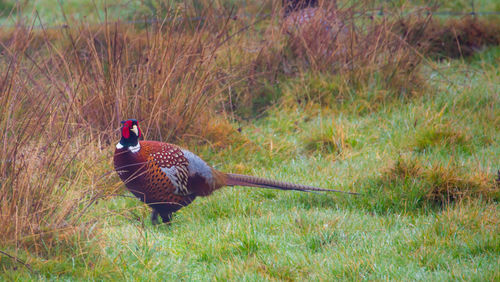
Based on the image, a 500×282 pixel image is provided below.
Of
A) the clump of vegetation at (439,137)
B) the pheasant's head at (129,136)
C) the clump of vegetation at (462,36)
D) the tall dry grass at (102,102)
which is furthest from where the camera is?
the clump of vegetation at (462,36)

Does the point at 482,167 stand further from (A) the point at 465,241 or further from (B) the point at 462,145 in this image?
(A) the point at 465,241

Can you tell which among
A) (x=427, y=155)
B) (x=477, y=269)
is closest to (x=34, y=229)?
(x=477, y=269)

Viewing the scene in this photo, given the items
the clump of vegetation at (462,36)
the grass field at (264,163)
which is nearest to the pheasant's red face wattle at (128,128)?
the grass field at (264,163)

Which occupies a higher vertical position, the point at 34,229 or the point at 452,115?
the point at 34,229

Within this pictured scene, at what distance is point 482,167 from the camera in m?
4.46

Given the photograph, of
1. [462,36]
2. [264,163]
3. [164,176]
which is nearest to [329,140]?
[264,163]

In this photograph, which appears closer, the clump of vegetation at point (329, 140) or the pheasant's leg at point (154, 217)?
the pheasant's leg at point (154, 217)

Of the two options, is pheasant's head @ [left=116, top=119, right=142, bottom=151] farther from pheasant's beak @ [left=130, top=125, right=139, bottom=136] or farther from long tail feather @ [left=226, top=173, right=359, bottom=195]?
long tail feather @ [left=226, top=173, right=359, bottom=195]

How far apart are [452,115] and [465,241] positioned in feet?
8.21

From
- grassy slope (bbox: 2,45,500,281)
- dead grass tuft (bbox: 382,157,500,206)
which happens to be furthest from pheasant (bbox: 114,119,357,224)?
dead grass tuft (bbox: 382,157,500,206)

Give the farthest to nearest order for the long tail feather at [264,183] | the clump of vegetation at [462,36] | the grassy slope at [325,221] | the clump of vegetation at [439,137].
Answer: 1. the clump of vegetation at [462,36]
2. the clump of vegetation at [439,137]
3. the long tail feather at [264,183]
4. the grassy slope at [325,221]

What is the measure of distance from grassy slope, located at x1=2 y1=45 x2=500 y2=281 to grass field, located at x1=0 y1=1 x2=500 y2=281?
1 cm

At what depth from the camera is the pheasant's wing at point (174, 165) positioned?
409 centimetres

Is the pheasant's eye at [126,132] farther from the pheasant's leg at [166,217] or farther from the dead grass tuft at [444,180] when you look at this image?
the dead grass tuft at [444,180]
